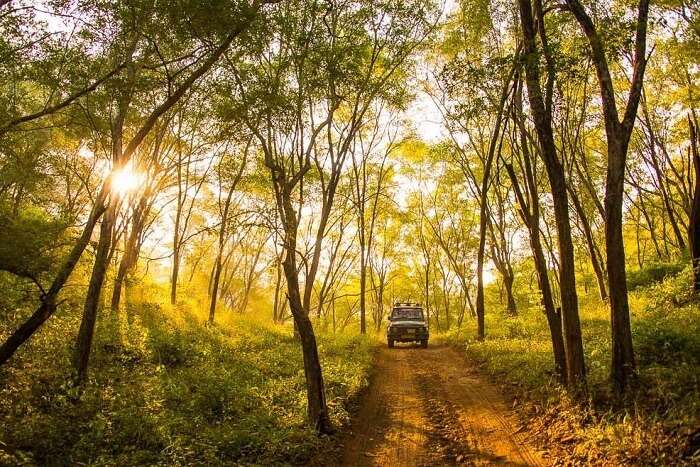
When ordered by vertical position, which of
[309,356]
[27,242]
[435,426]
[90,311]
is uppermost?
[27,242]

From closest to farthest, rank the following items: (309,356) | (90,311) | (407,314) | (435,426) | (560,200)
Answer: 1. (560,200)
2. (309,356)
3. (435,426)
4. (90,311)
5. (407,314)

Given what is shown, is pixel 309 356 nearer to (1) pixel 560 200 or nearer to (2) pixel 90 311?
(1) pixel 560 200

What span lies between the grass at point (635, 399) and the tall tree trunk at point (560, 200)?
508 millimetres

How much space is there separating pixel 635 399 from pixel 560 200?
3730 mm

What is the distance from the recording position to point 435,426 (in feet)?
31.4

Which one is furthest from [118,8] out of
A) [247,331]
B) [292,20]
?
[247,331]

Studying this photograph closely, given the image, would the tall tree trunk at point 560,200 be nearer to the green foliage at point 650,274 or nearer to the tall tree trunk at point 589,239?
the tall tree trunk at point 589,239

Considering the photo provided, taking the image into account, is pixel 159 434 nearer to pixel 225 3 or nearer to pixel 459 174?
pixel 225 3

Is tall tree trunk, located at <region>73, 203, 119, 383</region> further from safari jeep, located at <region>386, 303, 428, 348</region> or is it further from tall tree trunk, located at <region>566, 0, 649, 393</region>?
safari jeep, located at <region>386, 303, 428, 348</region>

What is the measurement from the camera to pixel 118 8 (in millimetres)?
10109

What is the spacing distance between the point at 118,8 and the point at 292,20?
4.05 m

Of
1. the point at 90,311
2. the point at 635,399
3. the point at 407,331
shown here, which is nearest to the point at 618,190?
the point at 635,399

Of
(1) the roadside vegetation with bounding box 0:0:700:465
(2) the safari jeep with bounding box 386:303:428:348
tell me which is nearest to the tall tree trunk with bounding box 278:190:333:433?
(1) the roadside vegetation with bounding box 0:0:700:465

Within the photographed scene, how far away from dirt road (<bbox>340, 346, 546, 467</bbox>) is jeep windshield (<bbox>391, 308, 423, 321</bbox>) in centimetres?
1031
